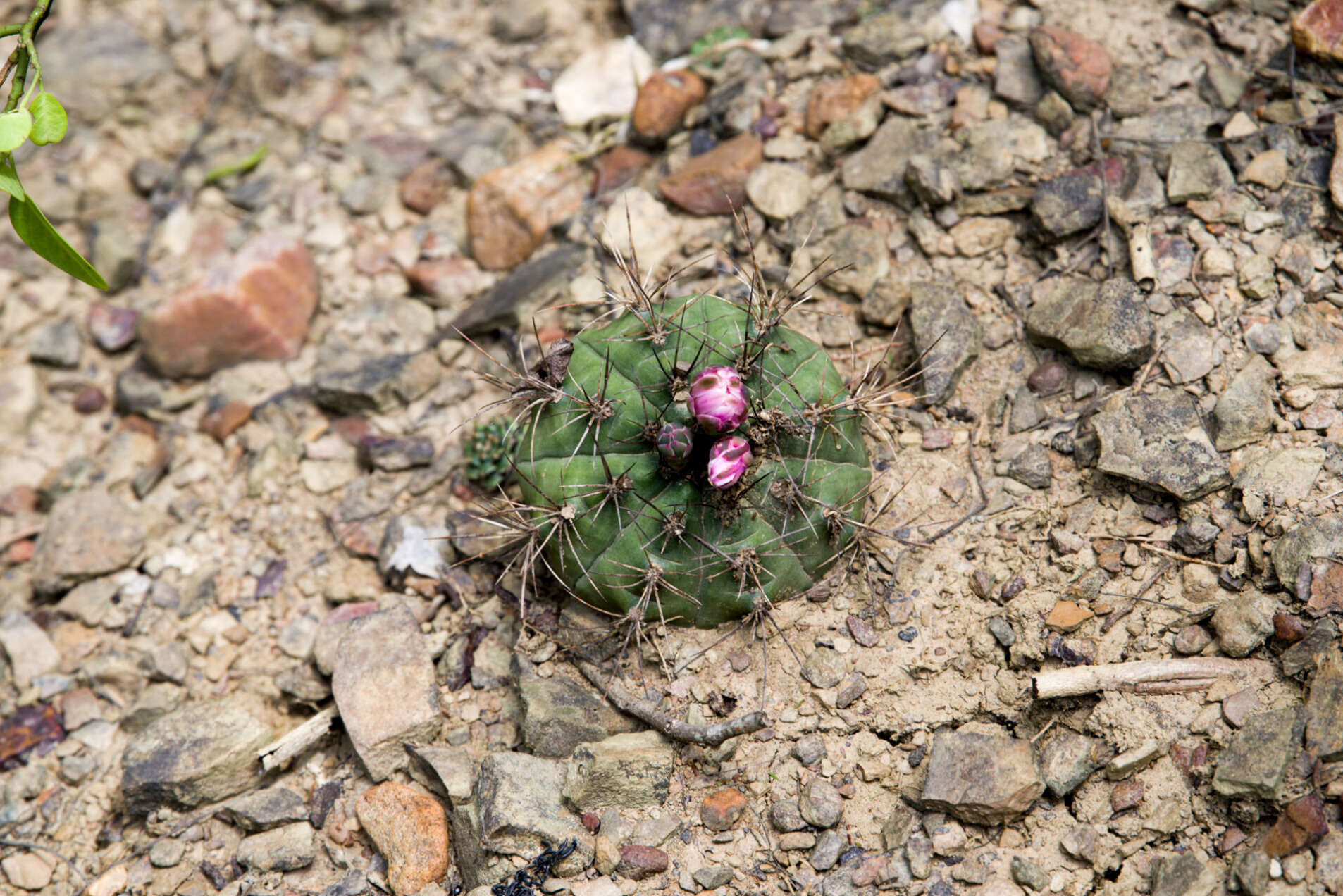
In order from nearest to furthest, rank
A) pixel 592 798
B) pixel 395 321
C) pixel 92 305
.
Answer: pixel 592 798
pixel 395 321
pixel 92 305

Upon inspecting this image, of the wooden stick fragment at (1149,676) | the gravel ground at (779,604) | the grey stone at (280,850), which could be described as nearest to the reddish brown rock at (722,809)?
the gravel ground at (779,604)

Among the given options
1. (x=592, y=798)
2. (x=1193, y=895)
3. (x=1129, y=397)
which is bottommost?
(x=592, y=798)

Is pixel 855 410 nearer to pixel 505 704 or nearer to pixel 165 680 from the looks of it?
pixel 505 704

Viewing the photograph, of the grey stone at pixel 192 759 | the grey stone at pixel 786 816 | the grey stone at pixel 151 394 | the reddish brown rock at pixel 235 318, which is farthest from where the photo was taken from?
the grey stone at pixel 151 394

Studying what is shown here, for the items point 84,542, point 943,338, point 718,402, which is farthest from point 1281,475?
point 84,542

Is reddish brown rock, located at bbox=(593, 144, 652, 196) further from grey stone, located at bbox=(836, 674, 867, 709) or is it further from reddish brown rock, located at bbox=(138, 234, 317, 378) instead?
grey stone, located at bbox=(836, 674, 867, 709)

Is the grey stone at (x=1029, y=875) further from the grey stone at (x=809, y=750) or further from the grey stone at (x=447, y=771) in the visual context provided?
the grey stone at (x=447, y=771)

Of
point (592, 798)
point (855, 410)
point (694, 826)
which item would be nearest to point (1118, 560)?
point (855, 410)
